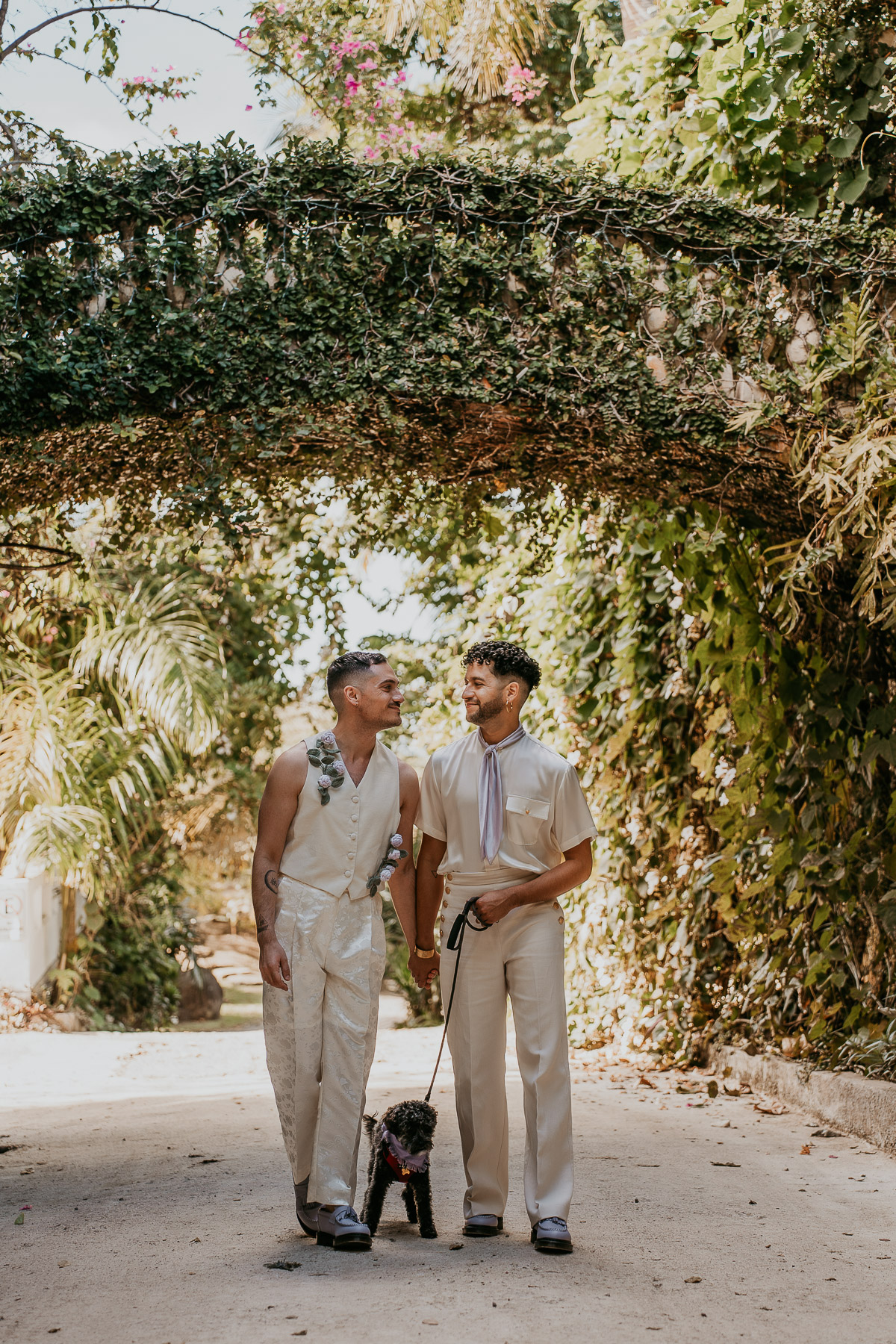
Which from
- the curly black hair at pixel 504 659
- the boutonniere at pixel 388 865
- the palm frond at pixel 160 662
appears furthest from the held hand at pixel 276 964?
the palm frond at pixel 160 662

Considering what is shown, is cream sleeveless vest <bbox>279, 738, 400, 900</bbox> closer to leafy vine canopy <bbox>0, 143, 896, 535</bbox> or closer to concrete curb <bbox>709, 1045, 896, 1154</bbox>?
leafy vine canopy <bbox>0, 143, 896, 535</bbox>

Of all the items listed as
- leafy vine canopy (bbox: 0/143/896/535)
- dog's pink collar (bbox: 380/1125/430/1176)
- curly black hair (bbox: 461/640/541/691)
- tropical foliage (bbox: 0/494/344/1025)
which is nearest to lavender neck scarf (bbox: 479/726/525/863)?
curly black hair (bbox: 461/640/541/691)

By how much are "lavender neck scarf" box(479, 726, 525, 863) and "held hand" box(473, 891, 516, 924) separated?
0.14 m

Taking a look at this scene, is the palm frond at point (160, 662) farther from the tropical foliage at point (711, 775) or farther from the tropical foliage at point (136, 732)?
the tropical foliage at point (711, 775)

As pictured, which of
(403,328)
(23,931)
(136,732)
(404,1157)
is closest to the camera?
(404,1157)

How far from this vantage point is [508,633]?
376 inches

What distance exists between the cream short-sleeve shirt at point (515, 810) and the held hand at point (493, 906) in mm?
136

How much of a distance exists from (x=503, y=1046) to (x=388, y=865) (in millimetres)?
698

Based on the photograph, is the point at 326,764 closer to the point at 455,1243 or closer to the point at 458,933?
the point at 458,933

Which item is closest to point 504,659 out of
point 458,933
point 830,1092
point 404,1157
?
point 458,933

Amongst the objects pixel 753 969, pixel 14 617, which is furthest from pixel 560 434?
pixel 14 617

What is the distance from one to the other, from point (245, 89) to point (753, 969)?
6751mm

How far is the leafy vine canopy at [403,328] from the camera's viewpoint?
459 centimetres

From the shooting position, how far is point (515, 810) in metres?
3.83
